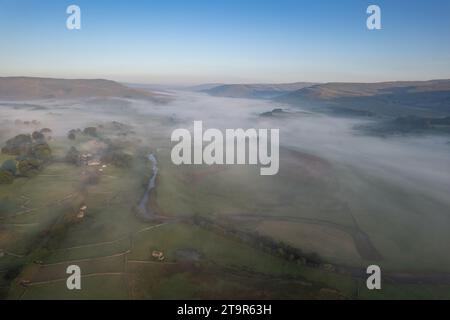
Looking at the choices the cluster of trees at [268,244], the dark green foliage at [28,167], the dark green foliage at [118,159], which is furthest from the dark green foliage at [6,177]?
the cluster of trees at [268,244]

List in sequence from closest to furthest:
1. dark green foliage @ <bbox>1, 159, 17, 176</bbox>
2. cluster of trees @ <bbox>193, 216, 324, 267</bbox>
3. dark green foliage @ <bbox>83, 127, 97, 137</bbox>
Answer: cluster of trees @ <bbox>193, 216, 324, 267</bbox>
dark green foliage @ <bbox>1, 159, 17, 176</bbox>
dark green foliage @ <bbox>83, 127, 97, 137</bbox>

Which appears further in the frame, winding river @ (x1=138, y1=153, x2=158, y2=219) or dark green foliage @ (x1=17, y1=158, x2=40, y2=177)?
dark green foliage @ (x1=17, y1=158, x2=40, y2=177)

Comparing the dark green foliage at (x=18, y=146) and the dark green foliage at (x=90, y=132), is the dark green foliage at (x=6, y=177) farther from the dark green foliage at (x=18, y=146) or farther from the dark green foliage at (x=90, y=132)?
the dark green foliage at (x=90, y=132)

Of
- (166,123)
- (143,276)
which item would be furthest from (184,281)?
(166,123)

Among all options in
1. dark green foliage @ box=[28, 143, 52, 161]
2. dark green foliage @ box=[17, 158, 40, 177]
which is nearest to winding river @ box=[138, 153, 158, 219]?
dark green foliage @ box=[17, 158, 40, 177]

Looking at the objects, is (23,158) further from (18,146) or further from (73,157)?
(18,146)

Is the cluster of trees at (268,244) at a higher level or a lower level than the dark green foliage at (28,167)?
lower

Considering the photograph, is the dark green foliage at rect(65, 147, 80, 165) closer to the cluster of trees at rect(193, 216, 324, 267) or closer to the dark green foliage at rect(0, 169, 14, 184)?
the dark green foliage at rect(0, 169, 14, 184)
